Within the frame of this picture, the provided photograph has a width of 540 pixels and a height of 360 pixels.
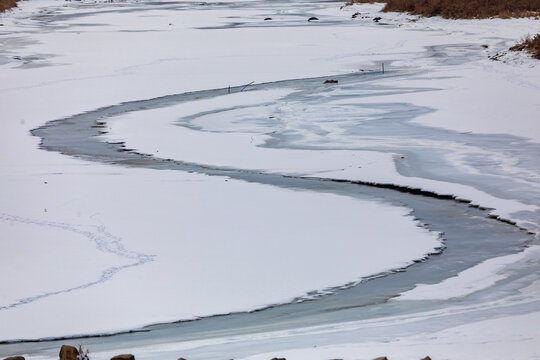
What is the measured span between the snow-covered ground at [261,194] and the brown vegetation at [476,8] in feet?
45.0

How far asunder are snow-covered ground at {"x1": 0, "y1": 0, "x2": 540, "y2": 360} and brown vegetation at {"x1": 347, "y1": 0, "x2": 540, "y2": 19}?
1371 centimetres

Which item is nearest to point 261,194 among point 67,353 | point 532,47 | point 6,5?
point 67,353

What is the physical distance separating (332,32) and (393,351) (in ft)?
91.6

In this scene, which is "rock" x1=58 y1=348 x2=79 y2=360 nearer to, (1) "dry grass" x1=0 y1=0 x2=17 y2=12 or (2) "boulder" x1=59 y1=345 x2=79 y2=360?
(2) "boulder" x1=59 y1=345 x2=79 y2=360

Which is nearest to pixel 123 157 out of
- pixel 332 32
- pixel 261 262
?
pixel 261 262

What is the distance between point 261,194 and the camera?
30.3 ft

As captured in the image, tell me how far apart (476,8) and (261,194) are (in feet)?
99.5

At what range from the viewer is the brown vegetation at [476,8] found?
3569 centimetres

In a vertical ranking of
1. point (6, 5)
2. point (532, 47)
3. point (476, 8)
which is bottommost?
point (476, 8)

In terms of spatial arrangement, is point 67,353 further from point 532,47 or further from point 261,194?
point 532,47

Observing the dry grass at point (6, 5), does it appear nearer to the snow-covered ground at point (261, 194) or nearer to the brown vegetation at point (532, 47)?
the snow-covered ground at point (261, 194)

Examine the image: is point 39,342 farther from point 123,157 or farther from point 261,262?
point 123,157

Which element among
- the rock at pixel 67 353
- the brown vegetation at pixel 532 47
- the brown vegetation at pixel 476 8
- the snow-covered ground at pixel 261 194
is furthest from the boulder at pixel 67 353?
the brown vegetation at pixel 476 8

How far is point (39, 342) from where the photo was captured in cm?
527
